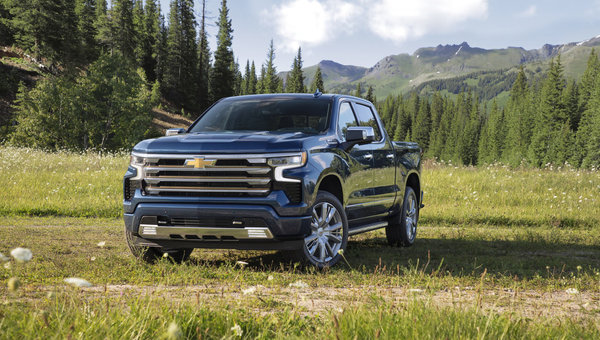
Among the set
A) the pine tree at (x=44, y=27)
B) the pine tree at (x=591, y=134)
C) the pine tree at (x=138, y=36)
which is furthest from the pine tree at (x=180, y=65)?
the pine tree at (x=591, y=134)

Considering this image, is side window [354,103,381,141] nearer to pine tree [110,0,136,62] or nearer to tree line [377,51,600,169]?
tree line [377,51,600,169]

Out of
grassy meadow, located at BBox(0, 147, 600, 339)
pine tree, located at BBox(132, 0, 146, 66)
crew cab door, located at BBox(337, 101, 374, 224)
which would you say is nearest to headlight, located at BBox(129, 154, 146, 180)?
grassy meadow, located at BBox(0, 147, 600, 339)

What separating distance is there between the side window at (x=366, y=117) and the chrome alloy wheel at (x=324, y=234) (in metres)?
2.11

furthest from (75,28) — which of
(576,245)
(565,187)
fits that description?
(576,245)

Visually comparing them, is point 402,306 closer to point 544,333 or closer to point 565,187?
point 544,333

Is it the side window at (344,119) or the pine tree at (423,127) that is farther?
the pine tree at (423,127)

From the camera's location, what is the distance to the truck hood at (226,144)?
575 centimetres

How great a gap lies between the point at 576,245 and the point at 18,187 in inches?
487

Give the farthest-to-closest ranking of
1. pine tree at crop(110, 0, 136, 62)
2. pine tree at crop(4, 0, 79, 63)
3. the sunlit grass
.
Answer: pine tree at crop(110, 0, 136, 62), pine tree at crop(4, 0, 79, 63), the sunlit grass

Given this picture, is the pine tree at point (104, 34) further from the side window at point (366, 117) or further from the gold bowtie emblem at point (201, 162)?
the gold bowtie emblem at point (201, 162)

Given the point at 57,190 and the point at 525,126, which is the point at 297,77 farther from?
the point at 57,190

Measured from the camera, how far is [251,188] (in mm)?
5719

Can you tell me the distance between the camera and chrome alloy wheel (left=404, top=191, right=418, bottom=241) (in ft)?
29.6

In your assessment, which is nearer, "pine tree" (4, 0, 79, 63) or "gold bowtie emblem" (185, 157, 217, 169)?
"gold bowtie emblem" (185, 157, 217, 169)
